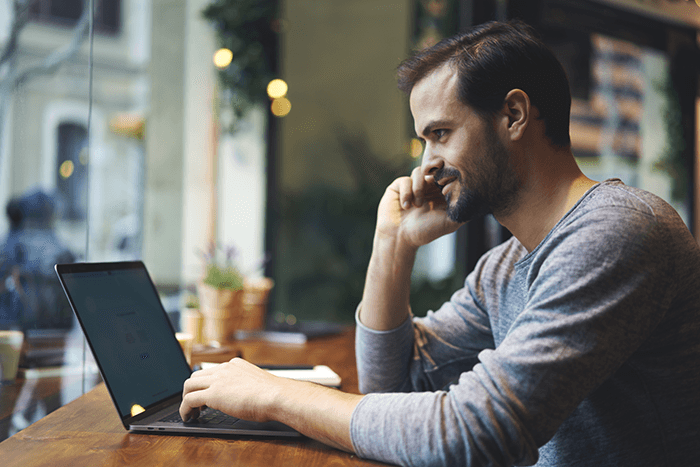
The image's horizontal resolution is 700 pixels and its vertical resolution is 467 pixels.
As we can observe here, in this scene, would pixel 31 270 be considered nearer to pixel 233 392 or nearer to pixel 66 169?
pixel 66 169

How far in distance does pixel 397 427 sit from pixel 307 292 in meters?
2.95

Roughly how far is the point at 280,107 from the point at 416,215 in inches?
92.7

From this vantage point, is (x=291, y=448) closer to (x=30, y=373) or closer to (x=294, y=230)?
(x=30, y=373)

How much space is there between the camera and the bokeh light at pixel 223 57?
3.05 m

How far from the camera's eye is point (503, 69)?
94cm

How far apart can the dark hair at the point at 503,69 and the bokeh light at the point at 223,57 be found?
226cm

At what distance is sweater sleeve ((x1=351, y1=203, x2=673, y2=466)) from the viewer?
2.19 ft

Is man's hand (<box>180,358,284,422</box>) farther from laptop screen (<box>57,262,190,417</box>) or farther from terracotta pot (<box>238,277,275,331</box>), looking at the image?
terracotta pot (<box>238,277,275,331</box>)

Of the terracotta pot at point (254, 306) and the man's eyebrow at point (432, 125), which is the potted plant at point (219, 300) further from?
the man's eyebrow at point (432, 125)

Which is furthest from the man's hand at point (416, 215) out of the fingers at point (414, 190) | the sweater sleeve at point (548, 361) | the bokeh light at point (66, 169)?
the bokeh light at point (66, 169)

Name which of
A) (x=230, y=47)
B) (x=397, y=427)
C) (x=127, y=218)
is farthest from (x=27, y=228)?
(x=230, y=47)

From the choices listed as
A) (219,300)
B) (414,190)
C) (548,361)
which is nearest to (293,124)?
Result: (219,300)

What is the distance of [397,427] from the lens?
0.71m

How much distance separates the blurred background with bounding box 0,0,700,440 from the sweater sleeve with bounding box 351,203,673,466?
107cm
